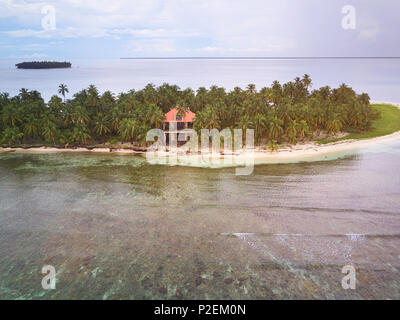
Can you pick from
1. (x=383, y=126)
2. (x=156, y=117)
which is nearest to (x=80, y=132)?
(x=156, y=117)

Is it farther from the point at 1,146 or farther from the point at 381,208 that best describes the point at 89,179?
the point at 381,208

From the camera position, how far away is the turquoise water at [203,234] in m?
17.7

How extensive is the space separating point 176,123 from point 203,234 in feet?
95.8

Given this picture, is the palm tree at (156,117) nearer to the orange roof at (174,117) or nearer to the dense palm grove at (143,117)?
the dense palm grove at (143,117)

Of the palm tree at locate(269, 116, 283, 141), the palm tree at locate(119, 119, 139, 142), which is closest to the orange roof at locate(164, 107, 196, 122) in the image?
the palm tree at locate(119, 119, 139, 142)

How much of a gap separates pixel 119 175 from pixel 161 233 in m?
16.5

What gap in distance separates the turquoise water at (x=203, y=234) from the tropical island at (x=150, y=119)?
478 inches

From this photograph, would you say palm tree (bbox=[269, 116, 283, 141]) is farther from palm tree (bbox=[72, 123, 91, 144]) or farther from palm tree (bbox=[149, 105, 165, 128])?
palm tree (bbox=[72, 123, 91, 144])

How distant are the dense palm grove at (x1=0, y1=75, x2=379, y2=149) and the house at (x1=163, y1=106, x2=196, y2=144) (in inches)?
56.9

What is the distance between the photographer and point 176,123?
4819 centimetres

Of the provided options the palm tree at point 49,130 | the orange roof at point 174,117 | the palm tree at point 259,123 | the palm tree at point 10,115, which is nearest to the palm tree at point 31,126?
the palm tree at point 49,130

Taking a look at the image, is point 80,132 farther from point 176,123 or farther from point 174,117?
point 176,123

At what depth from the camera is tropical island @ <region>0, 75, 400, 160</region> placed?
4597 cm

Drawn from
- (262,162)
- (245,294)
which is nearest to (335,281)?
(245,294)
